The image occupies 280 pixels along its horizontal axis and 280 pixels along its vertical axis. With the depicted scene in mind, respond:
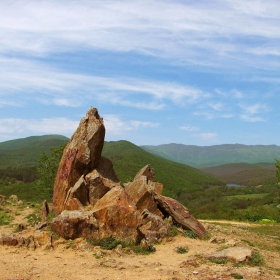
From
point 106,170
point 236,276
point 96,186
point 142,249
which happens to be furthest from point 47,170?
point 236,276

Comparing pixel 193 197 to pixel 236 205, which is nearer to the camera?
pixel 236 205

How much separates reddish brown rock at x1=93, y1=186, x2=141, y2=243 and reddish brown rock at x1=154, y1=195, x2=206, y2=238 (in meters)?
3.25

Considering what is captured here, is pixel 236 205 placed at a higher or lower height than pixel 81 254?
→ lower

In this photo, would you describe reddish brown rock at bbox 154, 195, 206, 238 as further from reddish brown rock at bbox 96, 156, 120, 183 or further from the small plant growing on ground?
reddish brown rock at bbox 96, 156, 120, 183

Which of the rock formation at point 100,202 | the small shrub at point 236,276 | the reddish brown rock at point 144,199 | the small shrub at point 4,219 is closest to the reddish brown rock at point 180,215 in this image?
the rock formation at point 100,202

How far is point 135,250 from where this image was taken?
14.1 m

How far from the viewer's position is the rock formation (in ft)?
49.7

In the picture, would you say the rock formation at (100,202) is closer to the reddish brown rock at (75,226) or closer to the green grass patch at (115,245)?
the reddish brown rock at (75,226)

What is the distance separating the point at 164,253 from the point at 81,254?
147 inches

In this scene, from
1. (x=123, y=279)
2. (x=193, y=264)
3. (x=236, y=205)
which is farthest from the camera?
(x=236, y=205)

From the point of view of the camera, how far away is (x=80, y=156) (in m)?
20.1

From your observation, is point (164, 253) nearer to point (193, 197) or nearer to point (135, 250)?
point (135, 250)

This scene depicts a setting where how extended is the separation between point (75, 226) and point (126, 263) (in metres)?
3.66

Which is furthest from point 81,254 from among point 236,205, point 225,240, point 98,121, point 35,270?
point 236,205
